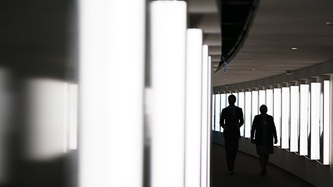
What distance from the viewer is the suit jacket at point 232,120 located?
37.4 ft

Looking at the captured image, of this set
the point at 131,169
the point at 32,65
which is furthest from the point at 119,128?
the point at 32,65

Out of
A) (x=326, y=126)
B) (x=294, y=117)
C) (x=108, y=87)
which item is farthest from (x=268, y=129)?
(x=108, y=87)

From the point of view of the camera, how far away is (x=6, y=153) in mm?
815

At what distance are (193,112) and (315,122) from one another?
6.75 metres

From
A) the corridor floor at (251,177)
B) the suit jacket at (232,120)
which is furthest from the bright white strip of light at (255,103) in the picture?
the suit jacket at (232,120)

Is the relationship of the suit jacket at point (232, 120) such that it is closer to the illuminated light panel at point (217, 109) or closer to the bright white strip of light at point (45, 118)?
the bright white strip of light at point (45, 118)

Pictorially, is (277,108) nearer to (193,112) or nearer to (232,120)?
(232,120)

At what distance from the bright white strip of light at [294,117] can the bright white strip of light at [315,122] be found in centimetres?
175

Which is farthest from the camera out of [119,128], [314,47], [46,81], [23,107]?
[314,47]

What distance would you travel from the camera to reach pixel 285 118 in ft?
48.5

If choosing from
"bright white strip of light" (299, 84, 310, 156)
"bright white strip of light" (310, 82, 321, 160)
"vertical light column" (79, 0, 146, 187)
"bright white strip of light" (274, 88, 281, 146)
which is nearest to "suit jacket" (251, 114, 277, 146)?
"bright white strip of light" (310, 82, 321, 160)

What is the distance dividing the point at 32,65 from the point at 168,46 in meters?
2.36

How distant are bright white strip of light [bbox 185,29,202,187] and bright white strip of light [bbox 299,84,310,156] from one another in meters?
7.46

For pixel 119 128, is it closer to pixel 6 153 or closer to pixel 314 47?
pixel 6 153
